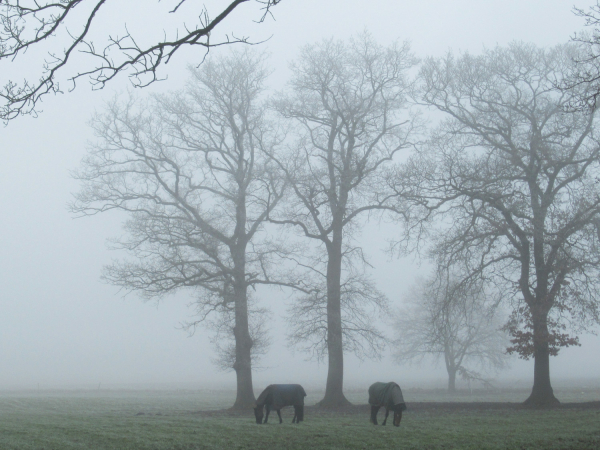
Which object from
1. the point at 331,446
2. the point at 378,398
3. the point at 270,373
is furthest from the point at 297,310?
the point at 270,373

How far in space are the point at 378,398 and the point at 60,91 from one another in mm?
11781

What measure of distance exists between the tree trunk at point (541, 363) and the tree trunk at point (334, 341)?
23.5ft

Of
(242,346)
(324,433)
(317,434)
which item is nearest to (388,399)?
(324,433)

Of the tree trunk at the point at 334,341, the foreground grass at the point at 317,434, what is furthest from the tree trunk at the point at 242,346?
the foreground grass at the point at 317,434

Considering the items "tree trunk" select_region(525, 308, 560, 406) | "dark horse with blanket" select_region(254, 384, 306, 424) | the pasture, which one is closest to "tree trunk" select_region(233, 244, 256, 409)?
the pasture

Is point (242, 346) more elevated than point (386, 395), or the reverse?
point (242, 346)

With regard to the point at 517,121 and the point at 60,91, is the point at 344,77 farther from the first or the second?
the point at 60,91

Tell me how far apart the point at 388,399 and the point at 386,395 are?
0.41 feet

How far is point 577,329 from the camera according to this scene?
20.7m

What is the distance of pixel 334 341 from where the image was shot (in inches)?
906

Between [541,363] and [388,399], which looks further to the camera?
[541,363]

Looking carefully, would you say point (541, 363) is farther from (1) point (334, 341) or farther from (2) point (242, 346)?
(2) point (242, 346)

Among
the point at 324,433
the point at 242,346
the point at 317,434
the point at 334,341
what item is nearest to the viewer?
the point at 317,434

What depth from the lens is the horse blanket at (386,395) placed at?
15070 mm
